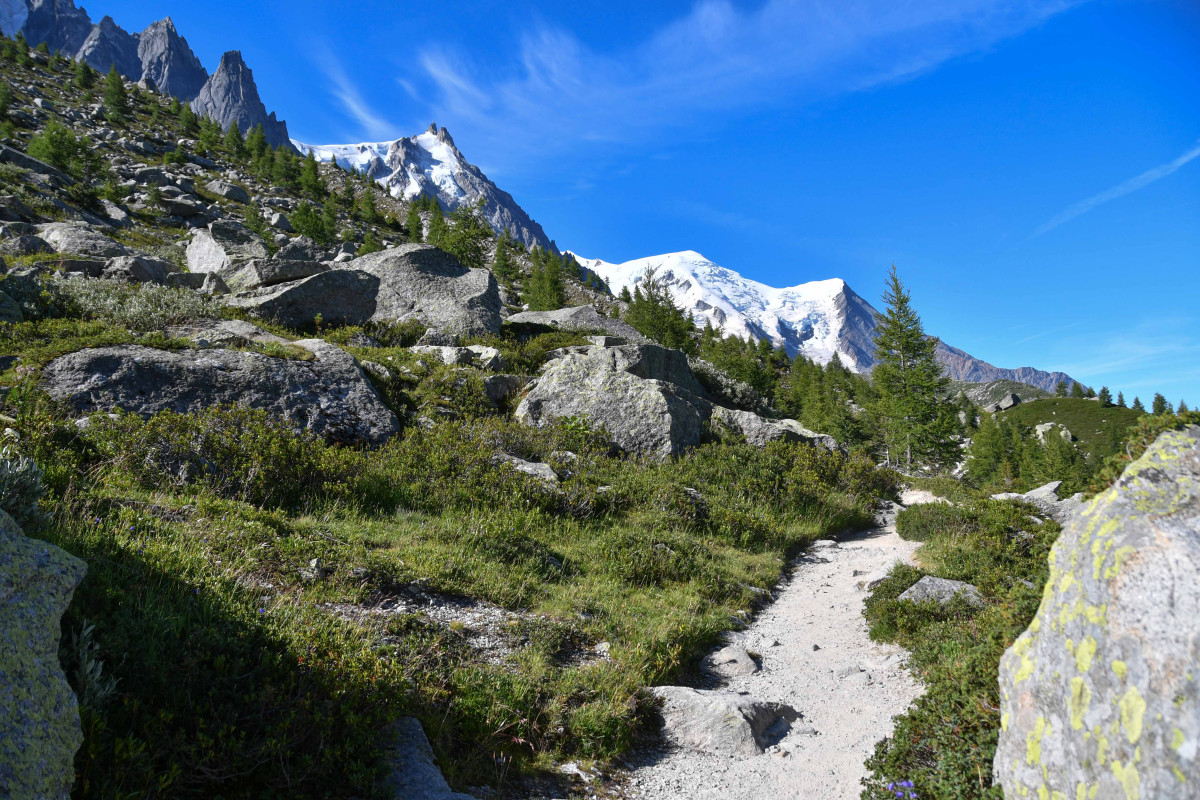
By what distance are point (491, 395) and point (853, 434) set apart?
4366 cm

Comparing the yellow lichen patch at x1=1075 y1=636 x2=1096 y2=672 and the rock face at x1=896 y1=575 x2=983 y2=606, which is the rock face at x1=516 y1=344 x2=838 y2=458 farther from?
the yellow lichen patch at x1=1075 y1=636 x2=1096 y2=672

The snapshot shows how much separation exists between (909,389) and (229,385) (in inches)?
1413

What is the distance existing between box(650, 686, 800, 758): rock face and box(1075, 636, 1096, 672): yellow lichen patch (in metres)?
3.21

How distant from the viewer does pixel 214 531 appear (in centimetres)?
632

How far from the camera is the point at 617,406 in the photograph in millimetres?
15922

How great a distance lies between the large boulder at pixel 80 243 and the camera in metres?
21.5

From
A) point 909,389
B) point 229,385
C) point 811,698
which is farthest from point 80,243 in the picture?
point 909,389

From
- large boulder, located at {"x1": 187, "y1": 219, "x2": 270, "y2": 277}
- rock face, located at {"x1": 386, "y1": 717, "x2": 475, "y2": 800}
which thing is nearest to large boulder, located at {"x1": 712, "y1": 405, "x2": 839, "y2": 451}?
rock face, located at {"x1": 386, "y1": 717, "x2": 475, "y2": 800}

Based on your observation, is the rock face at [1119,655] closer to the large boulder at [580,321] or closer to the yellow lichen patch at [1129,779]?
the yellow lichen patch at [1129,779]

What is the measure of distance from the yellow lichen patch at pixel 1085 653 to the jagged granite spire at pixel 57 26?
28219 cm

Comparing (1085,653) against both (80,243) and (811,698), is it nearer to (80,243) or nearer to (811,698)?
(811,698)

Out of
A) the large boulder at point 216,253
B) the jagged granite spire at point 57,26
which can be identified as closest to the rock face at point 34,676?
the large boulder at point 216,253

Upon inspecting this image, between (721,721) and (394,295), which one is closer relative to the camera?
(721,721)

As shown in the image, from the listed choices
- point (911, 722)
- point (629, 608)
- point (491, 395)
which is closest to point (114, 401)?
point (491, 395)
